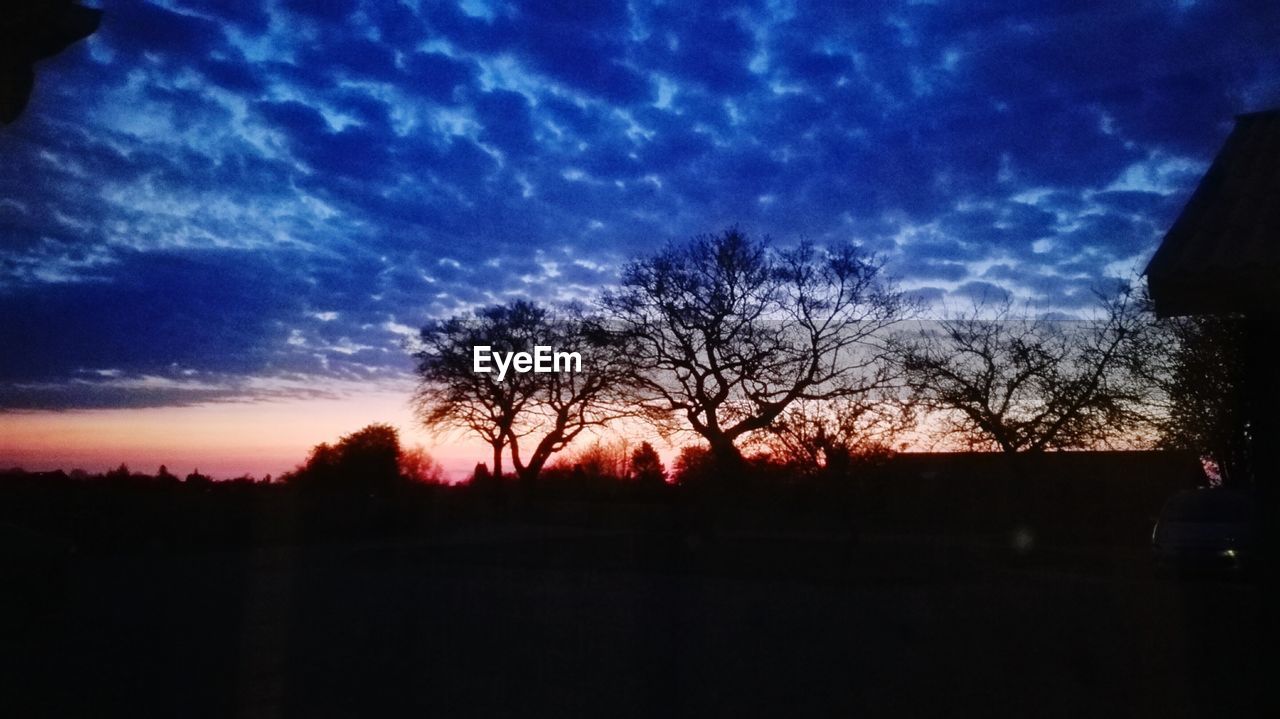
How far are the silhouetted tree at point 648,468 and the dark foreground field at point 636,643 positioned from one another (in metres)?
22.9

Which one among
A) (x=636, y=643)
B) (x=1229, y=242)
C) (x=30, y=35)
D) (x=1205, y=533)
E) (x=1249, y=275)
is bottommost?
(x=636, y=643)

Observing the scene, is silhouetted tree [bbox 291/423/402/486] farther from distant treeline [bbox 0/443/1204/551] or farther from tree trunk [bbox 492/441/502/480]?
tree trunk [bbox 492/441/502/480]

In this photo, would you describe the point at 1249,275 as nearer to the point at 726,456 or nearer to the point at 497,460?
the point at 726,456

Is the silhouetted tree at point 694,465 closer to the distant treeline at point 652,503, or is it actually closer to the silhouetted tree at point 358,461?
the distant treeline at point 652,503

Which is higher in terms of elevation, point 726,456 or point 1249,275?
point 726,456

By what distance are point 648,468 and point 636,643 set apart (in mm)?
35261

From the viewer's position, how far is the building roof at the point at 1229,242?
5082mm

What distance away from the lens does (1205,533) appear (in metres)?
18.8

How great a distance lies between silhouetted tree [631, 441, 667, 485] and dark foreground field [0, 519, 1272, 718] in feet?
75.0

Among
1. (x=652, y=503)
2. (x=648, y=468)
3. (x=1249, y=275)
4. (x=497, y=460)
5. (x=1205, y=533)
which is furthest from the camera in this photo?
(x=497, y=460)

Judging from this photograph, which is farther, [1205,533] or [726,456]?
[726,456]

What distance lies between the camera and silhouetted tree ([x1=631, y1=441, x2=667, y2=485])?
4509cm

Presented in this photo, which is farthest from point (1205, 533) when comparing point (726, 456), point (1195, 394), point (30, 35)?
point (30, 35)

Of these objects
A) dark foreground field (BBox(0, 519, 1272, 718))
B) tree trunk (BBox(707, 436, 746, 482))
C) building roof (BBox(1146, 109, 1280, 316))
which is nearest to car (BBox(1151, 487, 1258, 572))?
dark foreground field (BBox(0, 519, 1272, 718))
